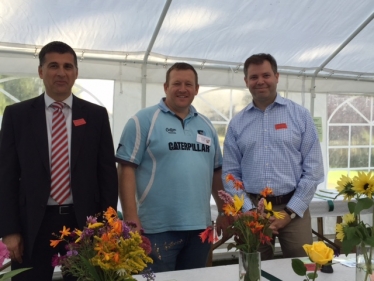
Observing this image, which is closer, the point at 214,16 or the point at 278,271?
the point at 278,271

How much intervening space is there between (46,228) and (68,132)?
0.42m

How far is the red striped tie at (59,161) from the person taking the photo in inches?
68.0

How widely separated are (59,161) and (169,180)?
536mm

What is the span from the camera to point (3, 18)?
2.90 metres

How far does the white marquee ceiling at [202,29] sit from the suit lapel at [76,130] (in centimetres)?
138

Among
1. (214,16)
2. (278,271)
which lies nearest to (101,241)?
(278,271)

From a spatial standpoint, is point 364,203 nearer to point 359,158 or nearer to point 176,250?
point 176,250

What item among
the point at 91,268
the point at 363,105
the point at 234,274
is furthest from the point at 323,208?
the point at 91,268

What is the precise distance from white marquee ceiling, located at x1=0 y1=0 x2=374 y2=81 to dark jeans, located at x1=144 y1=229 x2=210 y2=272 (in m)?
1.85

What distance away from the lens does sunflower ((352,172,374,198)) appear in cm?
107

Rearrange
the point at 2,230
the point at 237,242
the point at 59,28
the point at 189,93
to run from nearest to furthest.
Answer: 1. the point at 237,242
2. the point at 2,230
3. the point at 189,93
4. the point at 59,28

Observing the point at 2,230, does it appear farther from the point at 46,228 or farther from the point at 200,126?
the point at 200,126

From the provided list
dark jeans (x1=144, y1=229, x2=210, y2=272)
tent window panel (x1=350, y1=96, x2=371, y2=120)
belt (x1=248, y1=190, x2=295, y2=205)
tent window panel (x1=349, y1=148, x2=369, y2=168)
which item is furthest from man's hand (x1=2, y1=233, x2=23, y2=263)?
tent window panel (x1=350, y1=96, x2=371, y2=120)

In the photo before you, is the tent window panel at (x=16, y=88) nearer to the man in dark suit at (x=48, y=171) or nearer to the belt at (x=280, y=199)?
the man in dark suit at (x=48, y=171)
